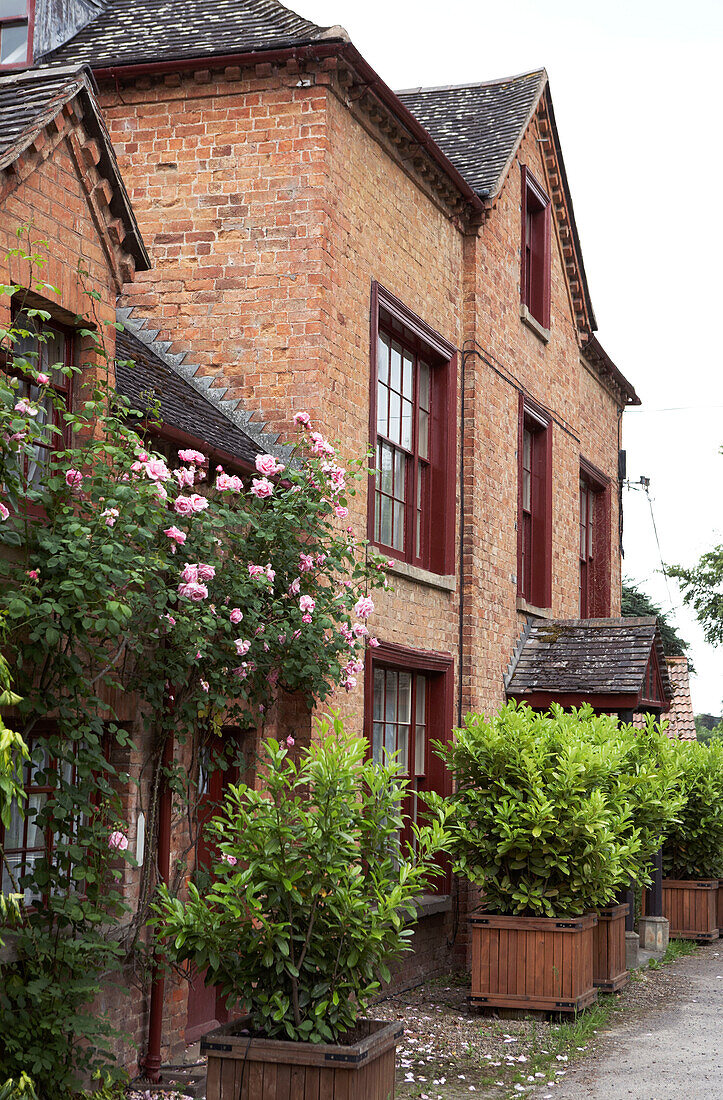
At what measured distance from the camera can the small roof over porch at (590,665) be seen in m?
14.8

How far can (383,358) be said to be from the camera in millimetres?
12352

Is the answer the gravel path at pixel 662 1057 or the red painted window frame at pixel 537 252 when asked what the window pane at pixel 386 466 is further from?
the gravel path at pixel 662 1057

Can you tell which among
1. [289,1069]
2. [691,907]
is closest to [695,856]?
[691,907]

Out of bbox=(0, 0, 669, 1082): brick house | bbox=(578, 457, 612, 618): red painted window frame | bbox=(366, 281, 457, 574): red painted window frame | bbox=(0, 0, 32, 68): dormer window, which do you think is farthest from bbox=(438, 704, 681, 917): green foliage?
bbox=(578, 457, 612, 618): red painted window frame

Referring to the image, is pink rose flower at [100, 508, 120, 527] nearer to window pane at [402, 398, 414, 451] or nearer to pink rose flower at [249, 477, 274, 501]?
pink rose flower at [249, 477, 274, 501]

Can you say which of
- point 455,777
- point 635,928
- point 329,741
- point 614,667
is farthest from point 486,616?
point 329,741

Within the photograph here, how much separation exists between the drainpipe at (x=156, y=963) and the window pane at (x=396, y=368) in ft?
16.9

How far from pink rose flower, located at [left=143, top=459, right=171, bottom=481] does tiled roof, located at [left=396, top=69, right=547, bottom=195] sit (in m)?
8.25

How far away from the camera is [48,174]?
7.50m

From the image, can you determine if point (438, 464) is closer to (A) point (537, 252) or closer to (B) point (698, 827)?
(A) point (537, 252)

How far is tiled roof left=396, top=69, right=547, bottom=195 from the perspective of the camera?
14.9 m

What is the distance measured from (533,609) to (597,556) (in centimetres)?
485

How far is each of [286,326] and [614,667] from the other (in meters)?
6.60

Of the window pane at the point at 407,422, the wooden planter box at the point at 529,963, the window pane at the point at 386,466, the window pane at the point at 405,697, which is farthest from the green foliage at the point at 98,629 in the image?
the window pane at the point at 407,422
